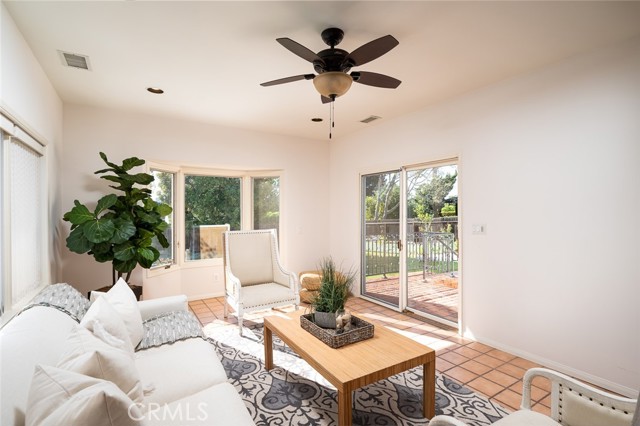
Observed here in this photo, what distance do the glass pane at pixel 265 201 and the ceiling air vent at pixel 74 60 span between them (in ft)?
9.21

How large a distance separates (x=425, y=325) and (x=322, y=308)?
75.7 inches

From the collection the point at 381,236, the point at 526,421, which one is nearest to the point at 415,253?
the point at 381,236

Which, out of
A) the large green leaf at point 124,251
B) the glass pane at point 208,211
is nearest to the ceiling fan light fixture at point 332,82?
the large green leaf at point 124,251

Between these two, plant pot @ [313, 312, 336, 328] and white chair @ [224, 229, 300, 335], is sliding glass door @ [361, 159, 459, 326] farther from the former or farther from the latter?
plant pot @ [313, 312, 336, 328]

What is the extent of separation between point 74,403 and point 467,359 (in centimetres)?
296

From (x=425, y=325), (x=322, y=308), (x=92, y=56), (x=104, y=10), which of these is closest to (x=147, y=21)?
(x=104, y=10)

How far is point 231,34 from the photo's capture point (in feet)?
7.22

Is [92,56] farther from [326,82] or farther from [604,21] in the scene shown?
[604,21]

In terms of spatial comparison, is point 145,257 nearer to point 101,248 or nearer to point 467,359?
point 101,248

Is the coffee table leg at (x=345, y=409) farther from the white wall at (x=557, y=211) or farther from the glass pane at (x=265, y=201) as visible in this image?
the glass pane at (x=265, y=201)

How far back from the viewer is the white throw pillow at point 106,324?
152 cm

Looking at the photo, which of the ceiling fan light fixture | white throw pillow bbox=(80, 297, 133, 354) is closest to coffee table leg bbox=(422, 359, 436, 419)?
white throw pillow bbox=(80, 297, 133, 354)

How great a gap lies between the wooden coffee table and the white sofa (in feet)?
1.73

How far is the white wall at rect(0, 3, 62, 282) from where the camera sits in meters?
1.94
